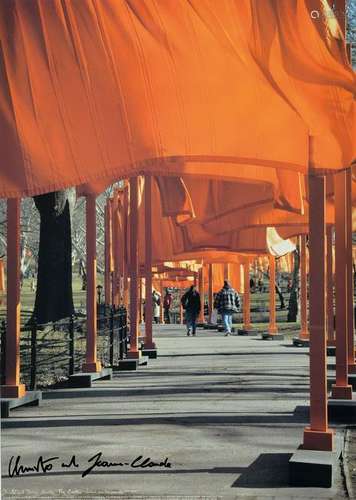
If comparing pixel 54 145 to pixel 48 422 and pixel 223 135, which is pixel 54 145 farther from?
pixel 48 422

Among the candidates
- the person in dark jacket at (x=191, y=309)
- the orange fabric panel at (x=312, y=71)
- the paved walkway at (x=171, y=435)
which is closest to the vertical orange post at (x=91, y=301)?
the paved walkway at (x=171, y=435)

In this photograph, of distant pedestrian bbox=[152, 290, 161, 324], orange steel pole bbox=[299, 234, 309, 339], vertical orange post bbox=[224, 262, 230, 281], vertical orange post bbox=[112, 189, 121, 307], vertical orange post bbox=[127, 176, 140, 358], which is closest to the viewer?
vertical orange post bbox=[127, 176, 140, 358]

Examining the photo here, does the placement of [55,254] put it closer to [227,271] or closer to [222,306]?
[222,306]

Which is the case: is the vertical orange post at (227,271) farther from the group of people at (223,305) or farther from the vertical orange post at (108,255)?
the vertical orange post at (108,255)

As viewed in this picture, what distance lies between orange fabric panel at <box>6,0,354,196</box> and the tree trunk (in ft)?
46.1

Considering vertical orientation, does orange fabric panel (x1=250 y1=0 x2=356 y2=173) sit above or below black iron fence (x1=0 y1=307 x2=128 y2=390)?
above

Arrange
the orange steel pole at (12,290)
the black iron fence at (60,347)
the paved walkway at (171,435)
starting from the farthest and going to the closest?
the black iron fence at (60,347)
the orange steel pole at (12,290)
the paved walkway at (171,435)

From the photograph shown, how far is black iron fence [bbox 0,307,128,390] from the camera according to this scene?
500 inches

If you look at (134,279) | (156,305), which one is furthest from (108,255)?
(156,305)

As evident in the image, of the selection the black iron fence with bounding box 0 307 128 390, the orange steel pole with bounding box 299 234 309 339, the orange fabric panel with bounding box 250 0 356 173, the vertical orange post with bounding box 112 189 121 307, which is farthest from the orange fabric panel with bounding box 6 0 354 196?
the vertical orange post with bounding box 112 189 121 307

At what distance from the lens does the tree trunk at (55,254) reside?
21250mm

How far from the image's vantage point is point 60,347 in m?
14.4
